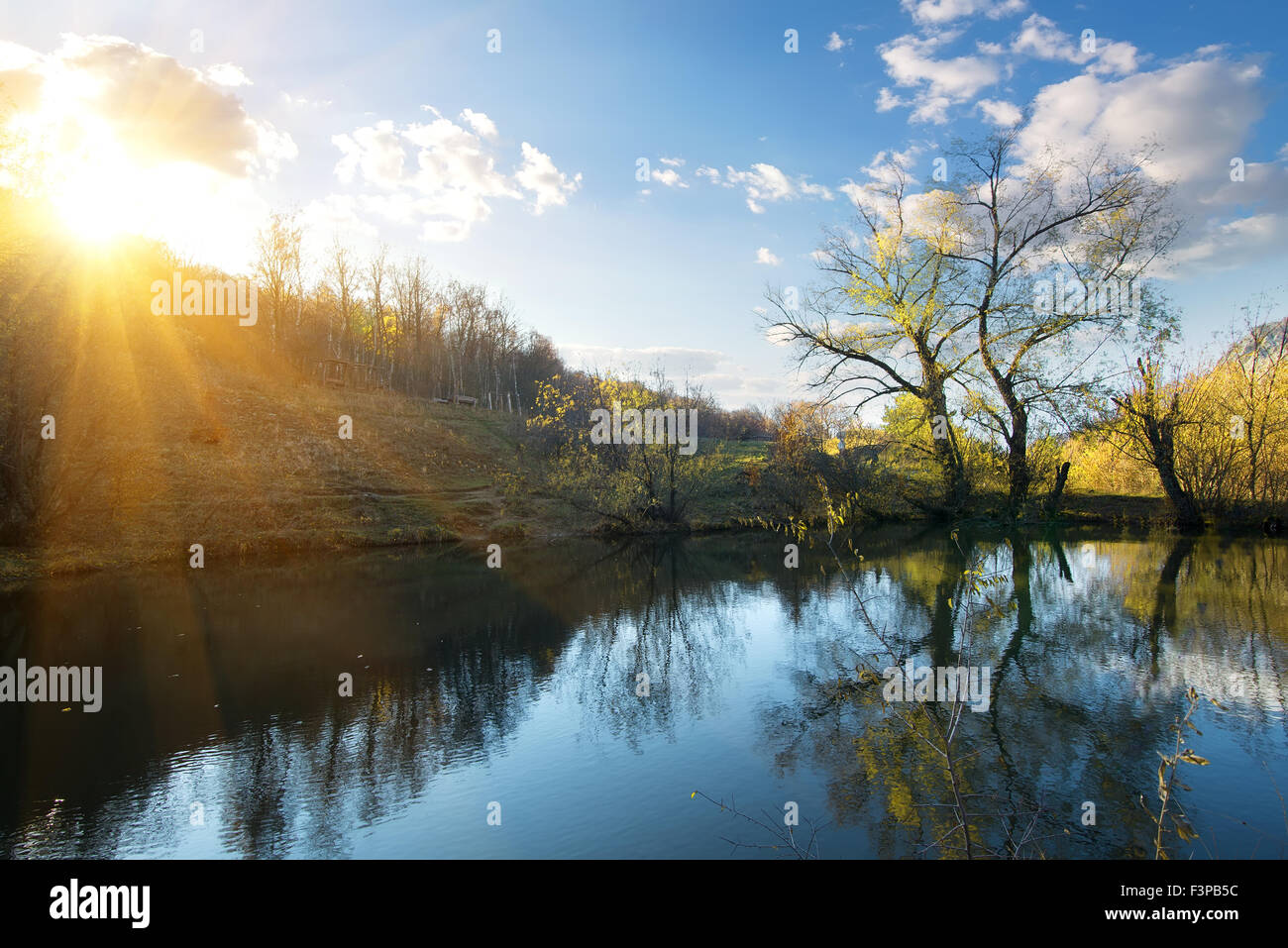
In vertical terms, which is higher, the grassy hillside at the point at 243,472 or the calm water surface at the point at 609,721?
the grassy hillside at the point at 243,472

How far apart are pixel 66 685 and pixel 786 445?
26.5 meters

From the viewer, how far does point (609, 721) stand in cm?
891

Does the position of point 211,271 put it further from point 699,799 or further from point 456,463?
point 699,799

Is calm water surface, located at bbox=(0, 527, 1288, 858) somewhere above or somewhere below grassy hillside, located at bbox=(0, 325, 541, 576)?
below

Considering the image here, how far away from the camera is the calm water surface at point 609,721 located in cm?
604

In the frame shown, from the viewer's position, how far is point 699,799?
21.7 ft

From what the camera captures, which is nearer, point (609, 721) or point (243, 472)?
point (609, 721)

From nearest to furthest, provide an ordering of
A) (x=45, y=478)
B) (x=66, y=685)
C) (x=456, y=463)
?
(x=66, y=685) < (x=45, y=478) < (x=456, y=463)

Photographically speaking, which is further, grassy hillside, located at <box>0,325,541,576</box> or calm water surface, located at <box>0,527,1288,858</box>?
grassy hillside, located at <box>0,325,541,576</box>

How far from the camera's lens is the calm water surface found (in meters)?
6.04

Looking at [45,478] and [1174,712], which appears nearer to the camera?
[1174,712]

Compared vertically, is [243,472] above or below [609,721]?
above

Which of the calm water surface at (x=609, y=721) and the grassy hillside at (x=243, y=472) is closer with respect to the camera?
the calm water surface at (x=609, y=721)
